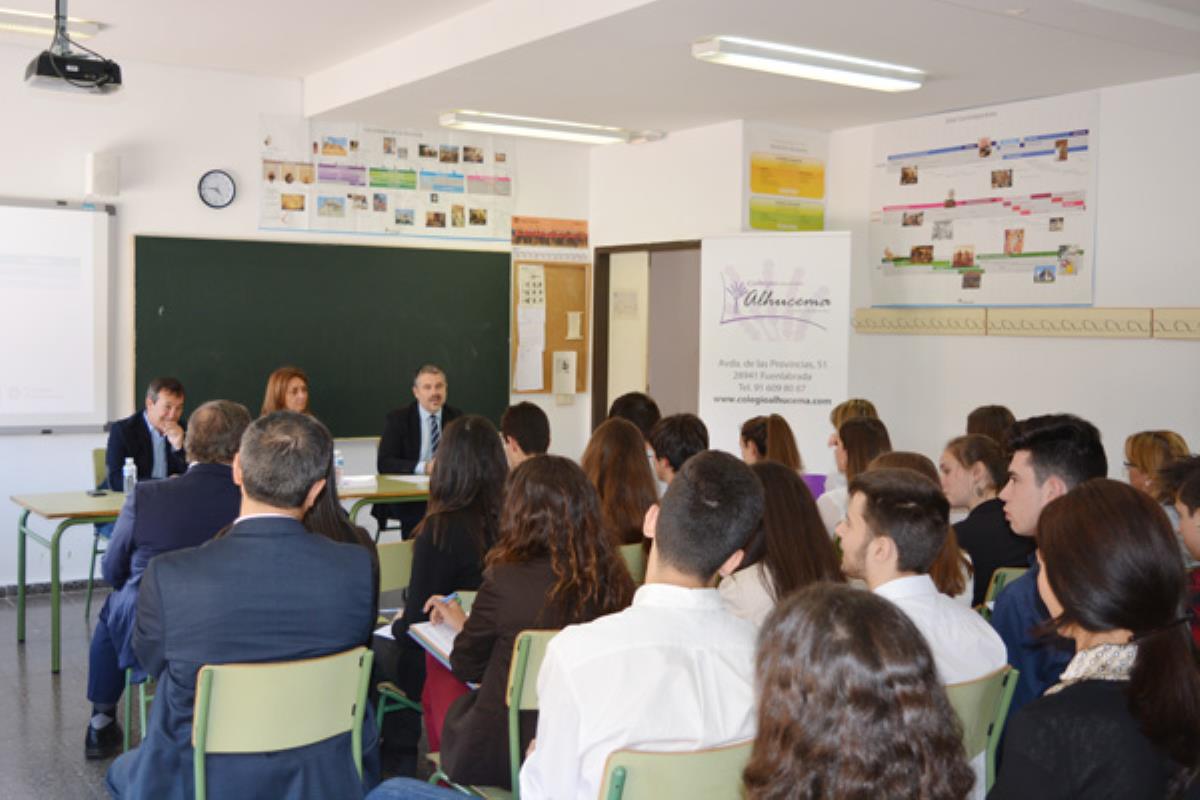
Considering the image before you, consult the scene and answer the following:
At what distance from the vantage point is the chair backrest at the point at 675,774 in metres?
1.94

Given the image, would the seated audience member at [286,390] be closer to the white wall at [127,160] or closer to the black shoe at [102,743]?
the white wall at [127,160]

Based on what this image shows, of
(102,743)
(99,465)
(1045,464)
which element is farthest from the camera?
(99,465)

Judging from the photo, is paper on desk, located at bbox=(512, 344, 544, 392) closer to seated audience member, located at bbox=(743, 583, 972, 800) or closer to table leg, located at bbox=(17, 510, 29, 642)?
table leg, located at bbox=(17, 510, 29, 642)

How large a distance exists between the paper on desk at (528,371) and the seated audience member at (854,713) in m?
7.30

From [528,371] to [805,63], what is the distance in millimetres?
3685

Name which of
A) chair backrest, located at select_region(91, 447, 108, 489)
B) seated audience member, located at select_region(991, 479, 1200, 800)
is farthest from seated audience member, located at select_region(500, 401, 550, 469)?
seated audience member, located at select_region(991, 479, 1200, 800)

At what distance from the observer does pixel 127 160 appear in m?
7.01

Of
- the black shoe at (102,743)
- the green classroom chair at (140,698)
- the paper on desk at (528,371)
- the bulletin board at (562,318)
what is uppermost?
the bulletin board at (562,318)

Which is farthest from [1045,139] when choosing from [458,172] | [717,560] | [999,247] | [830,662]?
[830,662]

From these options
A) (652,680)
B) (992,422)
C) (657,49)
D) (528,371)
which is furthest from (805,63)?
(652,680)

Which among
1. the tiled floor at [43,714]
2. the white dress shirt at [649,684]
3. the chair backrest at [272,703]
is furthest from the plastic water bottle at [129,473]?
the white dress shirt at [649,684]

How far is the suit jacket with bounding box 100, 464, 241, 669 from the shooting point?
3803mm

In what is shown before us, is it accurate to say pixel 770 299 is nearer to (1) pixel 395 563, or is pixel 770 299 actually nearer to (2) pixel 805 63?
(2) pixel 805 63

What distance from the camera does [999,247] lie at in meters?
6.82
